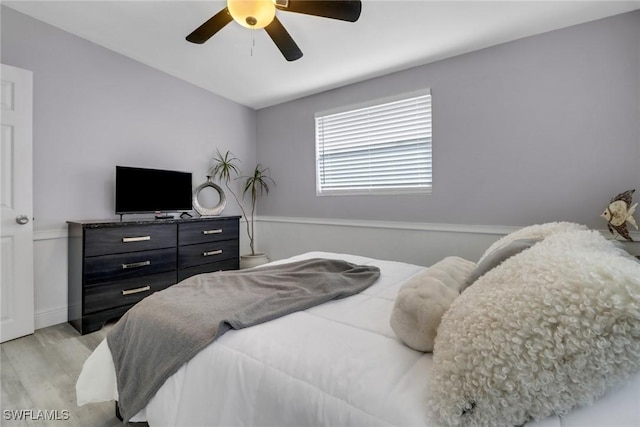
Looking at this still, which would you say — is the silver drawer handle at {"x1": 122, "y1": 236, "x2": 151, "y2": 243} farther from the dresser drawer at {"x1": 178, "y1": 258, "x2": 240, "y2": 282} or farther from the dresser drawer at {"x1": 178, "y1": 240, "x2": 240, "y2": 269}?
the dresser drawer at {"x1": 178, "y1": 258, "x2": 240, "y2": 282}

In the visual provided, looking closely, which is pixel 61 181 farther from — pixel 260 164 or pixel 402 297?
pixel 402 297

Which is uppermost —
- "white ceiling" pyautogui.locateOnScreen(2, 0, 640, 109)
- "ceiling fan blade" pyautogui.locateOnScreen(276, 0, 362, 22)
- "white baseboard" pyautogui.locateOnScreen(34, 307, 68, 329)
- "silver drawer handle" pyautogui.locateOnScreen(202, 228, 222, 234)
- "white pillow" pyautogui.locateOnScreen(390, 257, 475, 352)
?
"white ceiling" pyautogui.locateOnScreen(2, 0, 640, 109)

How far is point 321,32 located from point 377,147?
1.35 meters

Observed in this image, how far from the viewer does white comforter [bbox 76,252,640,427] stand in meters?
0.69

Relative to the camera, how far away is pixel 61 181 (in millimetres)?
2512

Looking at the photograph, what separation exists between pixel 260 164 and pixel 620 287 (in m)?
4.14

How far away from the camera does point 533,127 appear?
239 centimetres

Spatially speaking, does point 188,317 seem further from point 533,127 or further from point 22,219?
point 533,127

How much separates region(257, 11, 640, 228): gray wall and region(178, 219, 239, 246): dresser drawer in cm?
176

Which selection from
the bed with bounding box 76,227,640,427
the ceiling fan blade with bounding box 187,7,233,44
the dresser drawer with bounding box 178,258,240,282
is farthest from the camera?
the dresser drawer with bounding box 178,258,240,282

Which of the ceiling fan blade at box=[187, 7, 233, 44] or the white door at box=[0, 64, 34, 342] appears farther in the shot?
the white door at box=[0, 64, 34, 342]

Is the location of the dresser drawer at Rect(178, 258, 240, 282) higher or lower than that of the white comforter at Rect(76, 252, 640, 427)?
lower

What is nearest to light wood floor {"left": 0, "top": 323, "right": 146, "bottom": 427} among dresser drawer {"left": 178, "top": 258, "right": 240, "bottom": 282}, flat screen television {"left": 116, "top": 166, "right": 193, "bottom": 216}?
dresser drawer {"left": 178, "top": 258, "right": 240, "bottom": 282}

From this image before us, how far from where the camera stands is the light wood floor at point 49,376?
143 cm
